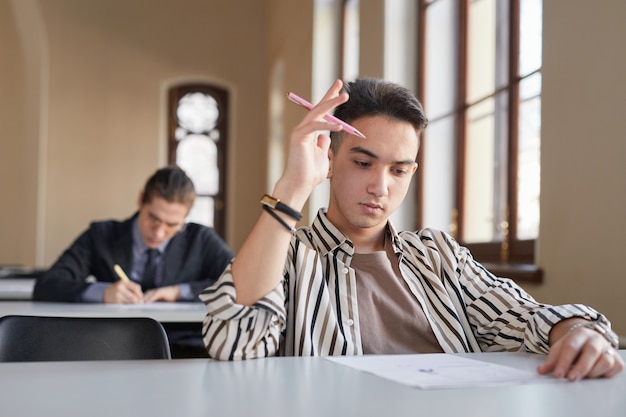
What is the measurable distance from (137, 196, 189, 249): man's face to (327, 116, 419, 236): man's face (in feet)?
6.12

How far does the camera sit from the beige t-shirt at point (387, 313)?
5.79 feet

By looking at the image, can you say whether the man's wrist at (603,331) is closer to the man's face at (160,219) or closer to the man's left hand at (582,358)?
the man's left hand at (582,358)

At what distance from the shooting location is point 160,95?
10188 millimetres

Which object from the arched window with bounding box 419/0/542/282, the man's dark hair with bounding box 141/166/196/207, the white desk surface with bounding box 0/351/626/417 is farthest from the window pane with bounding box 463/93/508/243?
the white desk surface with bounding box 0/351/626/417

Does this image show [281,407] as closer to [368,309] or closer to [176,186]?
[368,309]

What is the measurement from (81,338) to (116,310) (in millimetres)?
855

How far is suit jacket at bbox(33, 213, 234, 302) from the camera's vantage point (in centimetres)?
371

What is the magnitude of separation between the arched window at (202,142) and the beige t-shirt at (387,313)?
853cm

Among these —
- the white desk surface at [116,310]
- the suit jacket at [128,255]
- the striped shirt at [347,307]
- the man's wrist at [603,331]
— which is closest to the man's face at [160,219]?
the suit jacket at [128,255]

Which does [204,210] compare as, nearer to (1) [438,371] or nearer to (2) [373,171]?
(2) [373,171]

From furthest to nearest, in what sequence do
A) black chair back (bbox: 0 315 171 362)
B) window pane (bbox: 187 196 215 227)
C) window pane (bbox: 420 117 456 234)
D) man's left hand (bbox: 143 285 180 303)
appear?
1. window pane (bbox: 187 196 215 227)
2. window pane (bbox: 420 117 456 234)
3. man's left hand (bbox: 143 285 180 303)
4. black chair back (bbox: 0 315 171 362)

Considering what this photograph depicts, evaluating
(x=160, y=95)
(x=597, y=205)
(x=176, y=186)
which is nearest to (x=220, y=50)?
(x=160, y=95)

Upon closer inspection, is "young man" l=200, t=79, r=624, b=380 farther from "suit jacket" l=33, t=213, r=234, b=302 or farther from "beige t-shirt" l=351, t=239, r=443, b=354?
"suit jacket" l=33, t=213, r=234, b=302

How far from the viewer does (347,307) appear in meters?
1.75
